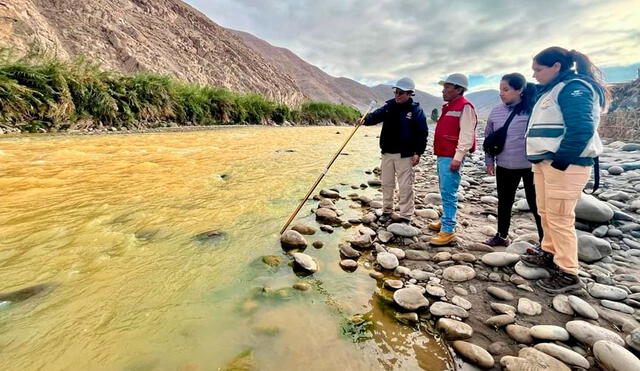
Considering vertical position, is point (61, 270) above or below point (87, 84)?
below

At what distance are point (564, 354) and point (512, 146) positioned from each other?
7.88ft

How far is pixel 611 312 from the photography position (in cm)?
248

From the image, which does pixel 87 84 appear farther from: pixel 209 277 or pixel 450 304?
pixel 450 304

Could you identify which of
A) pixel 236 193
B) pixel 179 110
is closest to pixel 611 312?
pixel 236 193

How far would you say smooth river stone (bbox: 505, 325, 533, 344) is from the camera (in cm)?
218

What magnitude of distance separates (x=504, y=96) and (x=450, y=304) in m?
2.65

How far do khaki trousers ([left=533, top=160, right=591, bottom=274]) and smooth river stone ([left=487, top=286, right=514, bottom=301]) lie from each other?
0.64 m

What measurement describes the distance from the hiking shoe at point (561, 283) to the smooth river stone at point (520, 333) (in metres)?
0.83

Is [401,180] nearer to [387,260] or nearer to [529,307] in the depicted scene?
[387,260]

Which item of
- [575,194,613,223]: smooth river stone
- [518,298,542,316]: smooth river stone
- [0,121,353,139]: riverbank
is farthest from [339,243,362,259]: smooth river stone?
[0,121,353,139]: riverbank

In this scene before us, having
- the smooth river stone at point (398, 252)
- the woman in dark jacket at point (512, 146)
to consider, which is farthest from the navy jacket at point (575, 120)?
the smooth river stone at point (398, 252)

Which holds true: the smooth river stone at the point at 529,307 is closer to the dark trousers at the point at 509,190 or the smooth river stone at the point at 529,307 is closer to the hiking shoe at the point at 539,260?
the hiking shoe at the point at 539,260

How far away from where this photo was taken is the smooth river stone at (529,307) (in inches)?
98.2

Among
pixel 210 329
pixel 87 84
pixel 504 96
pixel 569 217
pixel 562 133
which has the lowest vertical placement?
pixel 210 329
